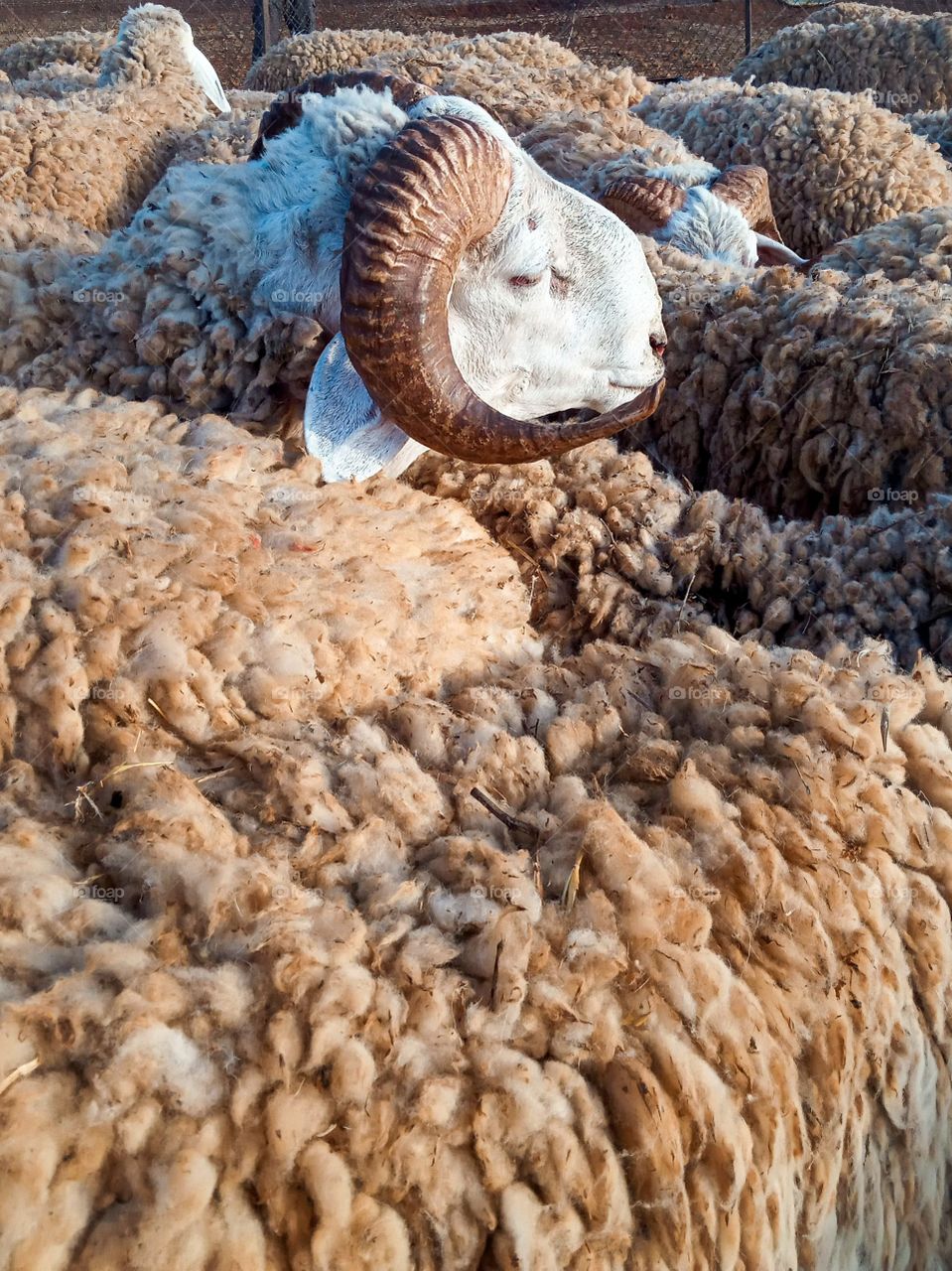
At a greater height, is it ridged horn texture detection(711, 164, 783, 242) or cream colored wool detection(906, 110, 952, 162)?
cream colored wool detection(906, 110, 952, 162)

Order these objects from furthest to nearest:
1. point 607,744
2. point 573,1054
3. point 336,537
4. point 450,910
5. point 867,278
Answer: point 867,278 < point 336,537 < point 607,744 < point 450,910 < point 573,1054

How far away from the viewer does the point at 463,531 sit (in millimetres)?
2311

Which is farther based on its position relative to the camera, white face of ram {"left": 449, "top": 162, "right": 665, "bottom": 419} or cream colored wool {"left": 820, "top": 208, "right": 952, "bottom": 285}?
cream colored wool {"left": 820, "top": 208, "right": 952, "bottom": 285}

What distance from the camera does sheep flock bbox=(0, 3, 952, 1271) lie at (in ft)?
3.58

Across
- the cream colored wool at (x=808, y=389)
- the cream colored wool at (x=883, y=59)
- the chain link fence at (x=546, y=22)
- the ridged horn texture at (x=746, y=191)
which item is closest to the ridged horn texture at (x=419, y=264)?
the cream colored wool at (x=808, y=389)

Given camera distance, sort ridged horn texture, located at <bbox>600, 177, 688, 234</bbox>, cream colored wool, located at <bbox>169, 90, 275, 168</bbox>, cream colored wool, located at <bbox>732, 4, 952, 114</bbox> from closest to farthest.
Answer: cream colored wool, located at <bbox>169, 90, 275, 168</bbox> → ridged horn texture, located at <bbox>600, 177, 688, 234</bbox> → cream colored wool, located at <bbox>732, 4, 952, 114</bbox>

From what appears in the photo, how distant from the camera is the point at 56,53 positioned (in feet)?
32.2

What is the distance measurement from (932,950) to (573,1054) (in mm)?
643

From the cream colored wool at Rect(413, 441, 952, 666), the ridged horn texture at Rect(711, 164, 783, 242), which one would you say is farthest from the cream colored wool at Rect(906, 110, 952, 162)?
the cream colored wool at Rect(413, 441, 952, 666)

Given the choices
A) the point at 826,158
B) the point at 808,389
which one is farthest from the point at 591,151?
the point at 808,389

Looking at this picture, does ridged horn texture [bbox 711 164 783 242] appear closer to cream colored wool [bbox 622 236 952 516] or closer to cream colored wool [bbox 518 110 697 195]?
cream colored wool [bbox 518 110 697 195]

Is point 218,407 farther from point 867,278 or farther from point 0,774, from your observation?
point 867,278

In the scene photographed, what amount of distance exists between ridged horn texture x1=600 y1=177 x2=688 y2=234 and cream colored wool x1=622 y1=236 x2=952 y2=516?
1.02 meters

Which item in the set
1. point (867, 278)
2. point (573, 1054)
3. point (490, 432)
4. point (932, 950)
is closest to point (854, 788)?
point (932, 950)
